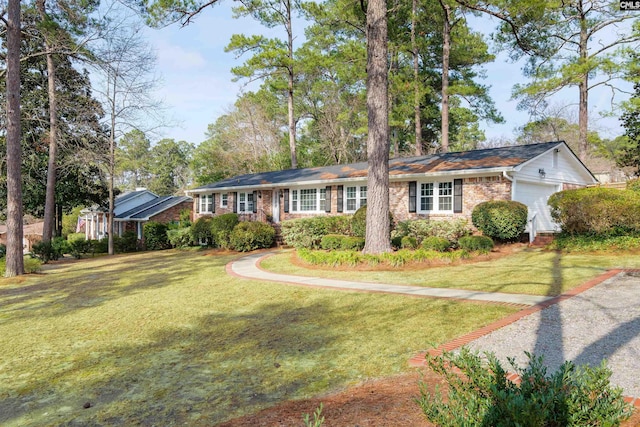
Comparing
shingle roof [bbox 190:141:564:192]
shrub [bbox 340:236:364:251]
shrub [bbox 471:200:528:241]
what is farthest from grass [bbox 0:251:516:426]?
shingle roof [bbox 190:141:564:192]

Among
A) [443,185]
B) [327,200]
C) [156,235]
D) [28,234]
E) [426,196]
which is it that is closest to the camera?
[443,185]

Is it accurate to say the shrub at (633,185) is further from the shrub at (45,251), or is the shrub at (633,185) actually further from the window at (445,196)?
the shrub at (45,251)

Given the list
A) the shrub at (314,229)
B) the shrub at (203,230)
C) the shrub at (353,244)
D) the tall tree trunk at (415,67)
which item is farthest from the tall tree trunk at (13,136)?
the tall tree trunk at (415,67)

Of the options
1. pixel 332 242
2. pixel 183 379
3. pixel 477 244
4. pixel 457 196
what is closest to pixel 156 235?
pixel 332 242

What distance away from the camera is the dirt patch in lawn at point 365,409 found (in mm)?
3008

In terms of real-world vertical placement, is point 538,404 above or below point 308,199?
below

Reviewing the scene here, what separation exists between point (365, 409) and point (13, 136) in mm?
13983

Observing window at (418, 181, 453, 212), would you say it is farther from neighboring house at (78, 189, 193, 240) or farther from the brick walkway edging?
neighboring house at (78, 189, 193, 240)

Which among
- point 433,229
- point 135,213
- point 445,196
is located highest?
point 445,196

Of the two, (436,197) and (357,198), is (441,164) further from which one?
(357,198)

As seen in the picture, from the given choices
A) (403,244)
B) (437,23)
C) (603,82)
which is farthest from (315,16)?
(403,244)

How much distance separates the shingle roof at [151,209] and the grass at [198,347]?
72.6ft

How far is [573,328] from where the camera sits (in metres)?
5.08

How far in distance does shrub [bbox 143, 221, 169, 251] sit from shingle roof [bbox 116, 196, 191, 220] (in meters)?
3.82
